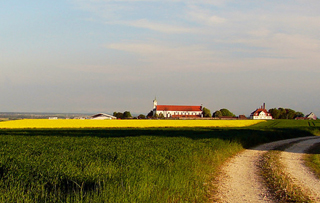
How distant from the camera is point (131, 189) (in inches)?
299

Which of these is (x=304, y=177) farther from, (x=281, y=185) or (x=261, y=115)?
(x=261, y=115)

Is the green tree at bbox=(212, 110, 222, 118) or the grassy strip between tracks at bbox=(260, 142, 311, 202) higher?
the green tree at bbox=(212, 110, 222, 118)

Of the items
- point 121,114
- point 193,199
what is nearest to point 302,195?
point 193,199

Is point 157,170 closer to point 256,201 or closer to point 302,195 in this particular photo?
point 256,201

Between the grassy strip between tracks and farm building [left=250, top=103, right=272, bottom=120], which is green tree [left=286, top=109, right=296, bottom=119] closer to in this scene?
farm building [left=250, top=103, right=272, bottom=120]

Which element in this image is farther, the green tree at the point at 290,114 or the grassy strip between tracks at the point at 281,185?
Result: the green tree at the point at 290,114

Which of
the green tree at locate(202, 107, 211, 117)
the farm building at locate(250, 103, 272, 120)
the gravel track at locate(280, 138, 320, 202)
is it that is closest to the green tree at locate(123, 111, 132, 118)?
the green tree at locate(202, 107, 211, 117)

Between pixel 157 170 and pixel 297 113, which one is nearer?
pixel 157 170

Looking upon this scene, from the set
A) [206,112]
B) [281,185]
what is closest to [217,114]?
[206,112]

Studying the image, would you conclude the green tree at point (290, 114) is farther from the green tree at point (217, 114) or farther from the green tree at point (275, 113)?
the green tree at point (217, 114)

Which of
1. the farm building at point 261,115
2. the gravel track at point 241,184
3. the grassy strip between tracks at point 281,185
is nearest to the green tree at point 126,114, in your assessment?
the farm building at point 261,115

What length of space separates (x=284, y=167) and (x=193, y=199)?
801cm

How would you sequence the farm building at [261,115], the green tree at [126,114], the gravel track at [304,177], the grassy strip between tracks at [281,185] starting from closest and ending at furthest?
the grassy strip between tracks at [281,185] < the gravel track at [304,177] < the green tree at [126,114] < the farm building at [261,115]

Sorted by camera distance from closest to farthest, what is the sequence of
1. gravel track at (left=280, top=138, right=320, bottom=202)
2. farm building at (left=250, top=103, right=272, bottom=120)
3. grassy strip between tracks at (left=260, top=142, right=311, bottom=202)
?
grassy strip between tracks at (left=260, top=142, right=311, bottom=202) → gravel track at (left=280, top=138, right=320, bottom=202) → farm building at (left=250, top=103, right=272, bottom=120)
